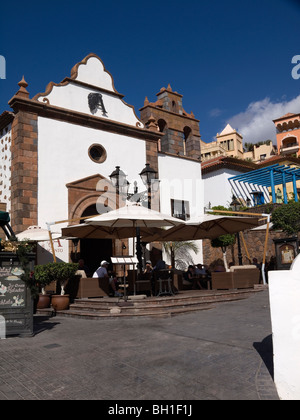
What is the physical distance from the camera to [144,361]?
4.77 metres

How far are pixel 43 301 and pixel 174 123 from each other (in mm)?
13728

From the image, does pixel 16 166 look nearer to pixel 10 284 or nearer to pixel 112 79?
pixel 112 79

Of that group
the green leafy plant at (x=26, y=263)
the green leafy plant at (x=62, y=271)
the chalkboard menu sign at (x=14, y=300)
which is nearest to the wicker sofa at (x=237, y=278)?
the green leafy plant at (x=62, y=271)


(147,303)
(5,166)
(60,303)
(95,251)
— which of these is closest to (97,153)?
(5,166)

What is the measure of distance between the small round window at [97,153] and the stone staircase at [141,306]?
291 inches

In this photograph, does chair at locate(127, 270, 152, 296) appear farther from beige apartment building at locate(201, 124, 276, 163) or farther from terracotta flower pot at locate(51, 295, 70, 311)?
beige apartment building at locate(201, 124, 276, 163)

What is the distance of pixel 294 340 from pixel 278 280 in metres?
0.57

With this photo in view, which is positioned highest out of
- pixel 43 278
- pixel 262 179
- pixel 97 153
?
pixel 262 179

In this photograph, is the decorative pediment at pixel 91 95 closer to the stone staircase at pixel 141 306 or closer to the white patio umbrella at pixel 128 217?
the white patio umbrella at pixel 128 217

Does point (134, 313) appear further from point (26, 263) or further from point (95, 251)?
point (95, 251)

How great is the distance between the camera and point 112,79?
1739 centimetres

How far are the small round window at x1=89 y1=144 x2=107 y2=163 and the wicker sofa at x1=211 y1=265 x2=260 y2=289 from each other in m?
7.03

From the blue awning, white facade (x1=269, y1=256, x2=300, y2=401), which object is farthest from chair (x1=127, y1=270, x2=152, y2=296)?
the blue awning

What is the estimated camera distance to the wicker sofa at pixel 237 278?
477 inches
